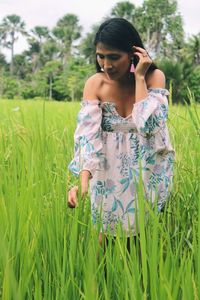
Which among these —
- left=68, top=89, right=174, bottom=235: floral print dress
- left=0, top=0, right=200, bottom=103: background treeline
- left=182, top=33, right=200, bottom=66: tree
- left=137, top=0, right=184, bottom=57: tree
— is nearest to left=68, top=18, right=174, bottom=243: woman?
left=68, top=89, right=174, bottom=235: floral print dress

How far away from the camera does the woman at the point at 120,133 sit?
125cm

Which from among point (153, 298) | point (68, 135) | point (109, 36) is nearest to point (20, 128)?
point (109, 36)

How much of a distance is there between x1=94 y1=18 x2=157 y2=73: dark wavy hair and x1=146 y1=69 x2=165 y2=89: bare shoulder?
0.02 meters

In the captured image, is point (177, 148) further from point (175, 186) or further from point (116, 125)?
point (116, 125)

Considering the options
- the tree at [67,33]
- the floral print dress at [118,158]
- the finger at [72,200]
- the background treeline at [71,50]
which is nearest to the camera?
the finger at [72,200]

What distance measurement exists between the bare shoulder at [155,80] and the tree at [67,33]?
3436 cm

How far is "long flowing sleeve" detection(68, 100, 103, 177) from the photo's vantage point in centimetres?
127

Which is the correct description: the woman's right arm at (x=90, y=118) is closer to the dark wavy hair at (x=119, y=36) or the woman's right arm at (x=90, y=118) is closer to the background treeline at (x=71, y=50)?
the dark wavy hair at (x=119, y=36)

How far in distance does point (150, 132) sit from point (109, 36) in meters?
0.23

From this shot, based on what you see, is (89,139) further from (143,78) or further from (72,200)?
(72,200)

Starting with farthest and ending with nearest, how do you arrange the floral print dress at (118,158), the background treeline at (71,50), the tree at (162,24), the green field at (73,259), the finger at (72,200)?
the tree at (162,24) → the background treeline at (71,50) → the floral print dress at (118,158) → the finger at (72,200) → the green field at (73,259)

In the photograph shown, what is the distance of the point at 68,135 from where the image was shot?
242cm

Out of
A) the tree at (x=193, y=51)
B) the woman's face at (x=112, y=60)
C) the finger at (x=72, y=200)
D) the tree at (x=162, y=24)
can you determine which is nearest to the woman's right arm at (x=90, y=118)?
the woman's face at (x=112, y=60)

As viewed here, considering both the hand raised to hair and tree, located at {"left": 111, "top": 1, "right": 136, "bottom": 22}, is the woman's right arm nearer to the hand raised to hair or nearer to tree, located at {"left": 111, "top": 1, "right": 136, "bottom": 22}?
the hand raised to hair
